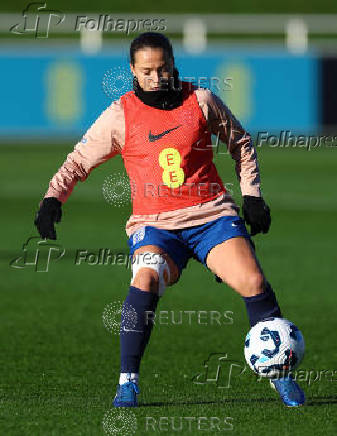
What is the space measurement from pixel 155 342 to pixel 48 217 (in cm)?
239

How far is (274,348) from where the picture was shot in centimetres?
627

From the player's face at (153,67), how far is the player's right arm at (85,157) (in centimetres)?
23

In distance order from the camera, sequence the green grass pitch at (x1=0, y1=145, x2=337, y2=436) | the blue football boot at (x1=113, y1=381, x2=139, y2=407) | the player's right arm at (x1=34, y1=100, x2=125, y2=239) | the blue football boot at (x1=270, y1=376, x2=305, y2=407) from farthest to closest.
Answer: the player's right arm at (x1=34, y1=100, x2=125, y2=239) → the blue football boot at (x1=270, y1=376, x2=305, y2=407) → the blue football boot at (x1=113, y1=381, x2=139, y2=407) → the green grass pitch at (x1=0, y1=145, x2=337, y2=436)

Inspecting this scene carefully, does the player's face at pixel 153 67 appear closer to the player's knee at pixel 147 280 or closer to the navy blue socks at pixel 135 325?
the player's knee at pixel 147 280

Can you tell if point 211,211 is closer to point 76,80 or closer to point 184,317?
point 184,317

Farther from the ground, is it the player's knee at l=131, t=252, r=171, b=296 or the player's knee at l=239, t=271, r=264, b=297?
the player's knee at l=131, t=252, r=171, b=296

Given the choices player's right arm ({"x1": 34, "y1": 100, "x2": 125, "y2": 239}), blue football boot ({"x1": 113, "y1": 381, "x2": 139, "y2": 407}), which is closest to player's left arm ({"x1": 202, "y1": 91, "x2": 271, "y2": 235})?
player's right arm ({"x1": 34, "y1": 100, "x2": 125, "y2": 239})

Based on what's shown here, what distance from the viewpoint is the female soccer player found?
6.31 metres

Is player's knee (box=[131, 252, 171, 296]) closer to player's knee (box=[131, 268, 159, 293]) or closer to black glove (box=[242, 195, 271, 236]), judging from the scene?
player's knee (box=[131, 268, 159, 293])

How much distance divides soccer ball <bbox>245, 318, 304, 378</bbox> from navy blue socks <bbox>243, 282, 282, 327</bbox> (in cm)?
5

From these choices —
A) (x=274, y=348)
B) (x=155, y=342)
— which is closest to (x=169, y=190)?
(x=274, y=348)

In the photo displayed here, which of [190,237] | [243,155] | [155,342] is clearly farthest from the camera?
[155,342]

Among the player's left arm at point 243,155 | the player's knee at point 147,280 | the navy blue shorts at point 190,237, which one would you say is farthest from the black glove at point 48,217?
the player's left arm at point 243,155

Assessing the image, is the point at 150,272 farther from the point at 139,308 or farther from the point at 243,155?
the point at 243,155
